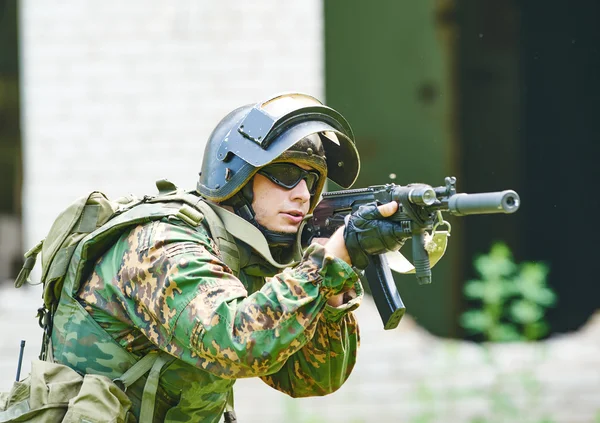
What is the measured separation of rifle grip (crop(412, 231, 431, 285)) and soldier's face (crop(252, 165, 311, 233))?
495mm

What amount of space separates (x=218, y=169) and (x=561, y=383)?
12.1 ft

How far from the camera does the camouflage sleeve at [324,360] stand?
349 centimetres

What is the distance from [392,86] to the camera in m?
6.89

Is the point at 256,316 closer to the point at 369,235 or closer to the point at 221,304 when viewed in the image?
the point at 221,304

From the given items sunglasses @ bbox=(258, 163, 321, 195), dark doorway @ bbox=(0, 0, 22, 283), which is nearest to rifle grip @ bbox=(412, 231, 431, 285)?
sunglasses @ bbox=(258, 163, 321, 195)

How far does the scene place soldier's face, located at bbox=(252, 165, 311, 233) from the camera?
3.33 metres

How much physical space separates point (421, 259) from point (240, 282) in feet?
1.80

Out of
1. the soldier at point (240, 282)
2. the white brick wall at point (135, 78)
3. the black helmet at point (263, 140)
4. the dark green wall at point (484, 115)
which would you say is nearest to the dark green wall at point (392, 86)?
the dark green wall at point (484, 115)

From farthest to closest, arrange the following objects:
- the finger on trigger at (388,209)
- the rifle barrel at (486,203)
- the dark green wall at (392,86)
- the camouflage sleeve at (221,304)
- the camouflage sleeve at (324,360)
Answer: the dark green wall at (392,86)
the camouflage sleeve at (324,360)
the finger on trigger at (388,209)
the camouflage sleeve at (221,304)
the rifle barrel at (486,203)

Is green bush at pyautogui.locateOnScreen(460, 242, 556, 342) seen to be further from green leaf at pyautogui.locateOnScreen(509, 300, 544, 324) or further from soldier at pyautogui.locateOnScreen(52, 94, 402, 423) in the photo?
soldier at pyautogui.locateOnScreen(52, 94, 402, 423)

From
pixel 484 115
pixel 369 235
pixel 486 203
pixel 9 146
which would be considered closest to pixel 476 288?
pixel 484 115

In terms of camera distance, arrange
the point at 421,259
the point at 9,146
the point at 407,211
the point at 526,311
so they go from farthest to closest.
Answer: the point at 9,146 < the point at 526,311 < the point at 421,259 < the point at 407,211

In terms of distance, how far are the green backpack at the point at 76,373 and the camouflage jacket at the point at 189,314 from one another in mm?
45

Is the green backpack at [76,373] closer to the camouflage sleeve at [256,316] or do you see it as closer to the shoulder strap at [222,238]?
the shoulder strap at [222,238]
